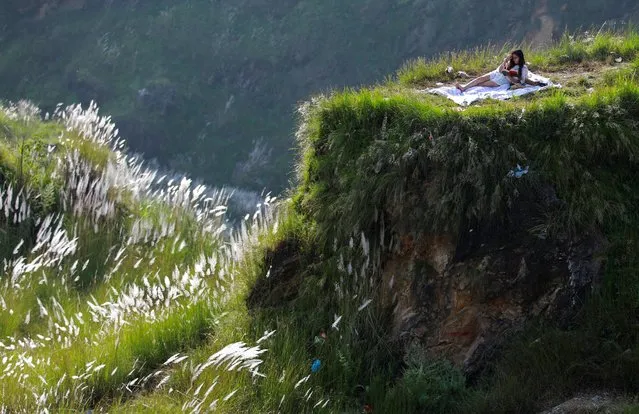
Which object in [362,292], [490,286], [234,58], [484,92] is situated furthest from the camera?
[234,58]

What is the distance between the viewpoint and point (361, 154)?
545 centimetres

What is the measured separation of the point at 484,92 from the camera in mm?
6566

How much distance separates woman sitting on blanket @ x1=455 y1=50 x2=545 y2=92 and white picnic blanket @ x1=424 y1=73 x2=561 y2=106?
0.07m

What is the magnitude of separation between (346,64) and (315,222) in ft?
132

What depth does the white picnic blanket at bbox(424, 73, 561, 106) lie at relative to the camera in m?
6.18

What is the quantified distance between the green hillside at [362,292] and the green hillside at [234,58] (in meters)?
32.6

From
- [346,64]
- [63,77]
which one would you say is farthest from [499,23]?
[63,77]

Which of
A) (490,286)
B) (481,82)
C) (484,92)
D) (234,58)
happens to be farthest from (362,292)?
(234,58)

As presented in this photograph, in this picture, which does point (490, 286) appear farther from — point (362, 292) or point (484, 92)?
point (484, 92)

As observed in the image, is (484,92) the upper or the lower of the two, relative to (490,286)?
upper

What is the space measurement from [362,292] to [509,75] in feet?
9.08

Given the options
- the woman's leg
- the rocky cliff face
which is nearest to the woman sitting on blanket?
the woman's leg

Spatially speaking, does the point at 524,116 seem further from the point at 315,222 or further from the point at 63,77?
the point at 63,77

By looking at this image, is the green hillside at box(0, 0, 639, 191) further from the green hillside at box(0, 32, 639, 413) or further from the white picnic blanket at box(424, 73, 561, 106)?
the green hillside at box(0, 32, 639, 413)
